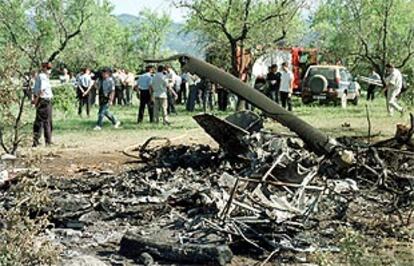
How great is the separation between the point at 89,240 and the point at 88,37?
51940 mm

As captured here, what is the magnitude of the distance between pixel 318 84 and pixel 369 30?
4509mm

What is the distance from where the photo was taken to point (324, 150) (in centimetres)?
1187

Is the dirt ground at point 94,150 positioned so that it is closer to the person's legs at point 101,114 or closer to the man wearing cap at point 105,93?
the person's legs at point 101,114

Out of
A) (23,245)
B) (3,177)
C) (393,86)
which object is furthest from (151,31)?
(23,245)

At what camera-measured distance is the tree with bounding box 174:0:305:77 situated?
27.9 m

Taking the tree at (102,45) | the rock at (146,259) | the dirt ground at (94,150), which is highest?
the tree at (102,45)

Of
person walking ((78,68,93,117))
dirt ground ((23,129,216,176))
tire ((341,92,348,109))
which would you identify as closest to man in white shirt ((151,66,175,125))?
dirt ground ((23,129,216,176))

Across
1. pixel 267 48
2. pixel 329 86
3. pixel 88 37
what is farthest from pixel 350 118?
pixel 88 37

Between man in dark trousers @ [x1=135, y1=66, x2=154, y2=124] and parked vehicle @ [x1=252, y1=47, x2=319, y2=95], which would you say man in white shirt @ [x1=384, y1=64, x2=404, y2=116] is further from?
parked vehicle @ [x1=252, y1=47, x2=319, y2=95]

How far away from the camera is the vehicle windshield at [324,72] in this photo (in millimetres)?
37562

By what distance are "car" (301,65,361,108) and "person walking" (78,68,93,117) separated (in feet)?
39.1

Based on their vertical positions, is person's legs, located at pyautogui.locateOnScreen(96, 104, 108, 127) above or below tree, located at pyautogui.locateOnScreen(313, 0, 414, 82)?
below

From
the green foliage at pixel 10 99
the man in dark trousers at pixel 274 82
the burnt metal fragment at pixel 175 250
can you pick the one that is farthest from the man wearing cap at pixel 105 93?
the burnt metal fragment at pixel 175 250

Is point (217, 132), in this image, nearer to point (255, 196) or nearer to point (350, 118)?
point (255, 196)
